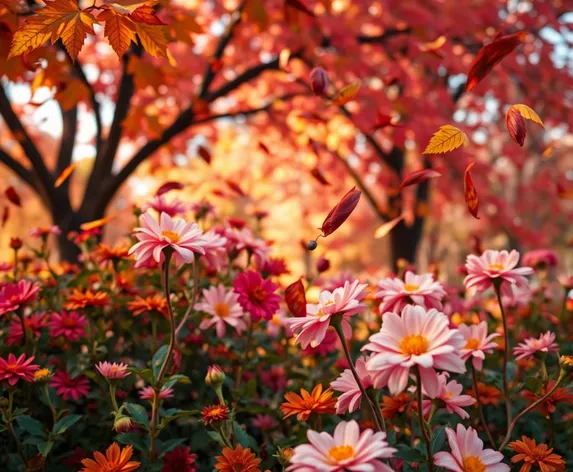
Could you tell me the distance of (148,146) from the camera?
4312mm

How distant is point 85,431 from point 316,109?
4565 mm

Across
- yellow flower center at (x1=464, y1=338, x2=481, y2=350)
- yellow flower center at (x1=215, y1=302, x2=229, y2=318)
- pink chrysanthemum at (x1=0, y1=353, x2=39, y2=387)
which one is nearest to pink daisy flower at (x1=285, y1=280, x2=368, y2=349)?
yellow flower center at (x1=464, y1=338, x2=481, y2=350)

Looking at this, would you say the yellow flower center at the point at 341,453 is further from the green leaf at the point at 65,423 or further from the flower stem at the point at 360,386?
the green leaf at the point at 65,423

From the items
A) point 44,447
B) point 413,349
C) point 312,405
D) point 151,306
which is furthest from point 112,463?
point 413,349

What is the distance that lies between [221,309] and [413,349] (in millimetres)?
858

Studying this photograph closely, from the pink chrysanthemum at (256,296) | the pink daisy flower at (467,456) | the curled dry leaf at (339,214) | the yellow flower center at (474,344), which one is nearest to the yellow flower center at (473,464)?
the pink daisy flower at (467,456)

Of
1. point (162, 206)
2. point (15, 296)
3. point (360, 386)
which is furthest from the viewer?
point (162, 206)

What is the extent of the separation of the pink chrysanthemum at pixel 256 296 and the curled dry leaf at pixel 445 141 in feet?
2.12

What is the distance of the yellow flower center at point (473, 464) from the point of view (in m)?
1.10

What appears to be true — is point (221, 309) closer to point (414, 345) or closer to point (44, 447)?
point (44, 447)

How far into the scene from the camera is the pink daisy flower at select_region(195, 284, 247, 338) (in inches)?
66.8

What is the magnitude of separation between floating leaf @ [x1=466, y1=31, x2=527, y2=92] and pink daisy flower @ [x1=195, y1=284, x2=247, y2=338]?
0.94 m

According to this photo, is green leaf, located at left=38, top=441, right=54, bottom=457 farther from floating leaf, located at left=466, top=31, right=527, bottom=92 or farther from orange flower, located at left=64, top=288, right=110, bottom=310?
floating leaf, located at left=466, top=31, right=527, bottom=92

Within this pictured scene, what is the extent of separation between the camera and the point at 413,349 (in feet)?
3.35
